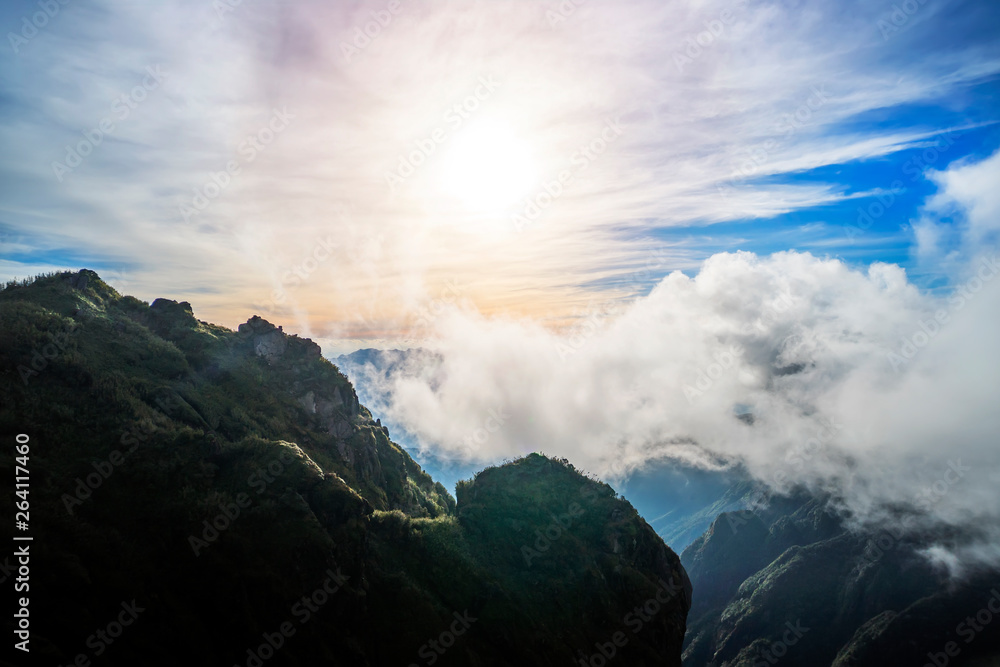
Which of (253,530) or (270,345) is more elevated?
(270,345)

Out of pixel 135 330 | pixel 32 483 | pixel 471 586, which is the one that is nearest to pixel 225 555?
pixel 32 483

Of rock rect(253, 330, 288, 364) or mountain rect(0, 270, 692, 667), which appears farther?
rock rect(253, 330, 288, 364)

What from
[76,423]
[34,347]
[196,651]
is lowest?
[196,651]

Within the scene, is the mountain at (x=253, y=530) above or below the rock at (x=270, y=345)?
below

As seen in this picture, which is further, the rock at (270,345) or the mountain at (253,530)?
the rock at (270,345)

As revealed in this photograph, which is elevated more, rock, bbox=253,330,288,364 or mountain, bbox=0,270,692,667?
rock, bbox=253,330,288,364

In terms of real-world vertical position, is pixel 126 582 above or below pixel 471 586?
above

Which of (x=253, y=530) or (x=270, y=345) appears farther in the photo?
(x=270, y=345)

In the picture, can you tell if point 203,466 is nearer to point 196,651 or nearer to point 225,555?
point 225,555
